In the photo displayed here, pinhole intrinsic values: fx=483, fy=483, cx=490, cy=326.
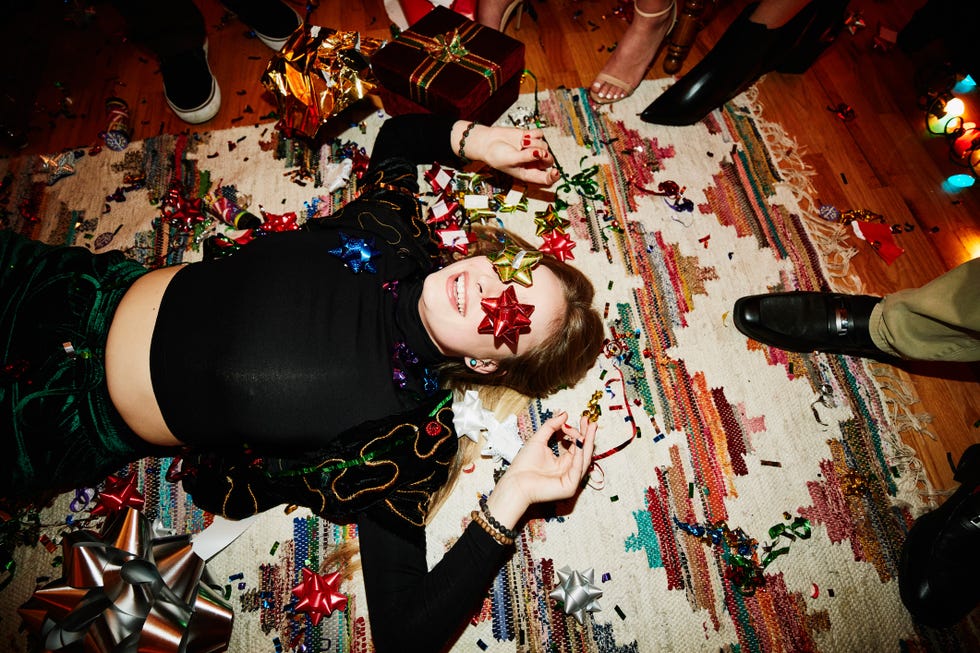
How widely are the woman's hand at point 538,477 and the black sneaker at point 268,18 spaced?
2319 millimetres

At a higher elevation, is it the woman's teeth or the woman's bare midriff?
the woman's teeth

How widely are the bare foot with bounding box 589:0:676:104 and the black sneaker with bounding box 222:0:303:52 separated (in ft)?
5.20

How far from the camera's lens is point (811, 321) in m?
1.88

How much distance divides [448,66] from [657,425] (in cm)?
168

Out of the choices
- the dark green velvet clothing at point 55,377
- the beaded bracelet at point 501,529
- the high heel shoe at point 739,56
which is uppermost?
the high heel shoe at point 739,56

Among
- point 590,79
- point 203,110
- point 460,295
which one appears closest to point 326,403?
point 460,295

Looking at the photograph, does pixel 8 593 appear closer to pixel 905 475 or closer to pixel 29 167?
pixel 29 167

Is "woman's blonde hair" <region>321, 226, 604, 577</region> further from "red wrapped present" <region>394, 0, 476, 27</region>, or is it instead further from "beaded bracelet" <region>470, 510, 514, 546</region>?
"red wrapped present" <region>394, 0, 476, 27</region>

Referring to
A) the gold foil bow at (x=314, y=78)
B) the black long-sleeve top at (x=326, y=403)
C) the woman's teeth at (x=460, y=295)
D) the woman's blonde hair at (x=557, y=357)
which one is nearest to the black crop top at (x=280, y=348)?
the black long-sleeve top at (x=326, y=403)

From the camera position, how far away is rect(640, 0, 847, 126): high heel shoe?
2164 mm

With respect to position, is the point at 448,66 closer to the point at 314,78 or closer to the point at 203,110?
the point at 314,78

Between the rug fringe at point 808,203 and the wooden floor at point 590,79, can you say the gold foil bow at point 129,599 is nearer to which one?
the wooden floor at point 590,79

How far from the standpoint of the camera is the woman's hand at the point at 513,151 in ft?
5.58

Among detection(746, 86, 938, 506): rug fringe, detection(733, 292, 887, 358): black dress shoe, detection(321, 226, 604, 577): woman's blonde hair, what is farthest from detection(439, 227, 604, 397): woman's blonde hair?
detection(746, 86, 938, 506): rug fringe
